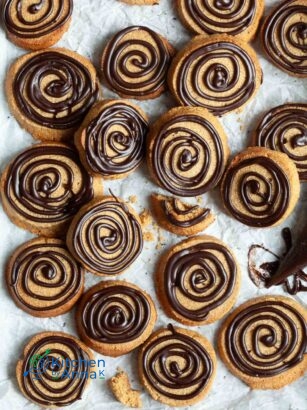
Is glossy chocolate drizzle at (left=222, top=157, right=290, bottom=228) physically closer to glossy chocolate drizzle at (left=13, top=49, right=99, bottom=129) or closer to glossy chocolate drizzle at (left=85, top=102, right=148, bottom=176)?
glossy chocolate drizzle at (left=85, top=102, right=148, bottom=176)

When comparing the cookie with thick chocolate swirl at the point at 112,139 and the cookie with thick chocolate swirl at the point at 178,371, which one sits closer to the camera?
the cookie with thick chocolate swirl at the point at 112,139

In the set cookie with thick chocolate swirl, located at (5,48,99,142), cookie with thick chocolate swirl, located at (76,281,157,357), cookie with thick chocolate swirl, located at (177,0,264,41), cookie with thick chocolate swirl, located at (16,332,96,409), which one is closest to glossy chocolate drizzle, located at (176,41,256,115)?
cookie with thick chocolate swirl, located at (177,0,264,41)

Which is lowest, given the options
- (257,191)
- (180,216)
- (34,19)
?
(180,216)

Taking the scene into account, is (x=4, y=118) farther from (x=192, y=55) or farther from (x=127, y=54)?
→ (x=192, y=55)

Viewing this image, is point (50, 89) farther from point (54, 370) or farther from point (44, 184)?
point (54, 370)

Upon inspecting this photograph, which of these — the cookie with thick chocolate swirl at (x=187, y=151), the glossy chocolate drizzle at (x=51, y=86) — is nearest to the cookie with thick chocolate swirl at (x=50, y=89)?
the glossy chocolate drizzle at (x=51, y=86)

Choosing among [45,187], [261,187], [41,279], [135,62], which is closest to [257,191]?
[261,187]

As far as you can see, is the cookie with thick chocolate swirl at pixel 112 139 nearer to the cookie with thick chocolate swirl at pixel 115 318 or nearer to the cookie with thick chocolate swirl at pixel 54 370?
the cookie with thick chocolate swirl at pixel 115 318
